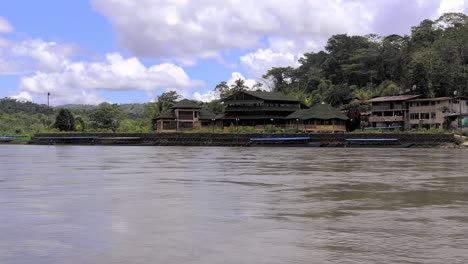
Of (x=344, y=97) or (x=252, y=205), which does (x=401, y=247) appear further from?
(x=344, y=97)

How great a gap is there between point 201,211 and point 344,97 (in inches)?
3501

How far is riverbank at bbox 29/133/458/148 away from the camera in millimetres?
66875

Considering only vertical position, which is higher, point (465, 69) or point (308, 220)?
point (465, 69)

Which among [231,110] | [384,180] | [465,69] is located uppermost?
[465,69]

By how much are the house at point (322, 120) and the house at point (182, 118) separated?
21.2 metres

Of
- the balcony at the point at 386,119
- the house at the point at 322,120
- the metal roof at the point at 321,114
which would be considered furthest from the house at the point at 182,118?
the balcony at the point at 386,119

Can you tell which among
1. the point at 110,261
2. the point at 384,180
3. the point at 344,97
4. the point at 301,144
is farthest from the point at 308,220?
the point at 344,97

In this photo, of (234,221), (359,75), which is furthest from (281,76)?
(234,221)

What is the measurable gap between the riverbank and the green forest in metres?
10.4

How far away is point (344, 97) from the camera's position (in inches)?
3910

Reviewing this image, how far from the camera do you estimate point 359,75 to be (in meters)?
108

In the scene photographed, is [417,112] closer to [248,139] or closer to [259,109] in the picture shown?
[259,109]

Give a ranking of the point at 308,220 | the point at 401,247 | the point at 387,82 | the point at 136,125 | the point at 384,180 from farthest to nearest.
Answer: the point at 136,125 → the point at 387,82 → the point at 384,180 → the point at 308,220 → the point at 401,247

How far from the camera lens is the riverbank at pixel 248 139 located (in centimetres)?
6688
